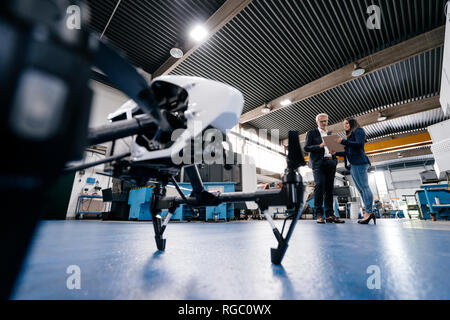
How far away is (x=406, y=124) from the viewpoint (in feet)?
22.0

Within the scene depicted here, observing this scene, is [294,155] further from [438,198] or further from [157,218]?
[438,198]

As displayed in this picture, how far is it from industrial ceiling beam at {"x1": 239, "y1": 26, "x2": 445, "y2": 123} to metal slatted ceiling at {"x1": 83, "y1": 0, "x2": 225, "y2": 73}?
267cm

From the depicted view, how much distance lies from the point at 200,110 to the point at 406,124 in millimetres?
8729

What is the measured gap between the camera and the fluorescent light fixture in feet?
10.3

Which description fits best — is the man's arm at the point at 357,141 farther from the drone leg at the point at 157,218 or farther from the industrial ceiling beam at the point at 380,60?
the industrial ceiling beam at the point at 380,60

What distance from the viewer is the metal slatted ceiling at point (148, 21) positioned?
9.30 ft

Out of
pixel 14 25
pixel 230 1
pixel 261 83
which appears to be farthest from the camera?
pixel 261 83

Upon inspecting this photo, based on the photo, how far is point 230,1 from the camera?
2.80 m

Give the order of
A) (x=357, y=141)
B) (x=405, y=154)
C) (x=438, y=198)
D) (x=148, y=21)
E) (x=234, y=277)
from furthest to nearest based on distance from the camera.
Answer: (x=405, y=154) < (x=438, y=198) < (x=148, y=21) < (x=357, y=141) < (x=234, y=277)

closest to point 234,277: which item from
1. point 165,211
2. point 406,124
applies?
point 165,211

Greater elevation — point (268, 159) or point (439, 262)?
point (268, 159)
